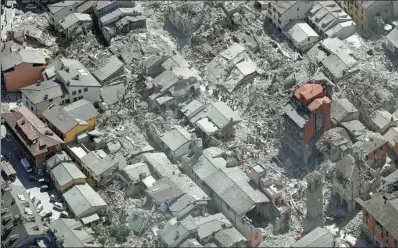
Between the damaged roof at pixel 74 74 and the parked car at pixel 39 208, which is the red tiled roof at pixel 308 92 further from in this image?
the parked car at pixel 39 208

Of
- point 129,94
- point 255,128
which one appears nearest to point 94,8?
point 129,94

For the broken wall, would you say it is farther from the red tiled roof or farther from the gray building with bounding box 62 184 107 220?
the gray building with bounding box 62 184 107 220

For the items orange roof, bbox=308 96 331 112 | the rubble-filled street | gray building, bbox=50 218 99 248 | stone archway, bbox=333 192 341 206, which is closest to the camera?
gray building, bbox=50 218 99 248

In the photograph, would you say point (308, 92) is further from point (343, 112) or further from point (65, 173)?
point (65, 173)

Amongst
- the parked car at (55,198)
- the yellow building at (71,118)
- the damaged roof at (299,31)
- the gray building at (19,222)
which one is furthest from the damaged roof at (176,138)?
the damaged roof at (299,31)

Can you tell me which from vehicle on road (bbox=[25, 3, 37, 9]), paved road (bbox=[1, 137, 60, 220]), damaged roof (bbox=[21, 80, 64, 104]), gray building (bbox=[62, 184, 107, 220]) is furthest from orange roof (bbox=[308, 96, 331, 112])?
vehicle on road (bbox=[25, 3, 37, 9])

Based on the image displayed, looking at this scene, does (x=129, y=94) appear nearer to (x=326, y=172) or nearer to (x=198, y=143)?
(x=198, y=143)
